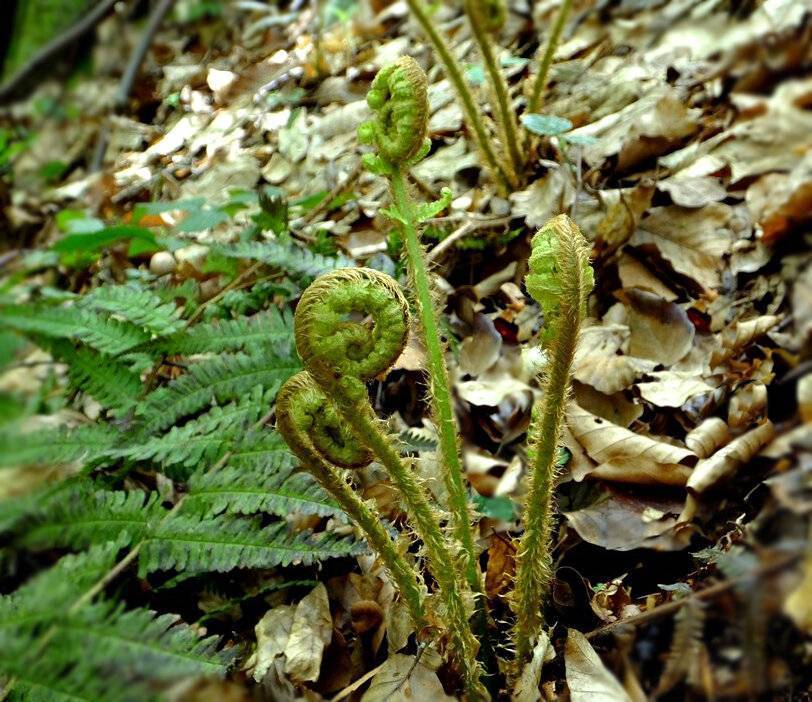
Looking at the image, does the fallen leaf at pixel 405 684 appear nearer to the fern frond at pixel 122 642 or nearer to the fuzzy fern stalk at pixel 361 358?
the fuzzy fern stalk at pixel 361 358

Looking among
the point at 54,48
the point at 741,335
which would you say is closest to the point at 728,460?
the point at 741,335

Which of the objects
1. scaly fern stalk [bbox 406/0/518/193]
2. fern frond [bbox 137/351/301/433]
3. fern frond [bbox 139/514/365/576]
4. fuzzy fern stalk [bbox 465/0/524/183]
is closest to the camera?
fern frond [bbox 139/514/365/576]

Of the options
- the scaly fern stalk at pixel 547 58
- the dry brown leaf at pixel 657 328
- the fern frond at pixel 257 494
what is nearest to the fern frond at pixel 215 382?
the fern frond at pixel 257 494

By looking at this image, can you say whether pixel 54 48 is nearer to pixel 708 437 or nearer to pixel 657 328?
pixel 657 328

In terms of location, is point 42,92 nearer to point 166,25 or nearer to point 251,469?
point 166,25

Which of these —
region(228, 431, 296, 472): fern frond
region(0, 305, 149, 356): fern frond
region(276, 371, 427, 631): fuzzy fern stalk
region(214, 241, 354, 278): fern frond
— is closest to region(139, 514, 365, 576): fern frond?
region(228, 431, 296, 472): fern frond

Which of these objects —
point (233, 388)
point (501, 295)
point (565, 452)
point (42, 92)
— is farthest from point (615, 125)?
point (42, 92)

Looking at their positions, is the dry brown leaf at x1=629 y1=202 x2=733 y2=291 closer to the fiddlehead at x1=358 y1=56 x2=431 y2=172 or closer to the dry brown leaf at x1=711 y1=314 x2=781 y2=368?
the dry brown leaf at x1=711 y1=314 x2=781 y2=368
